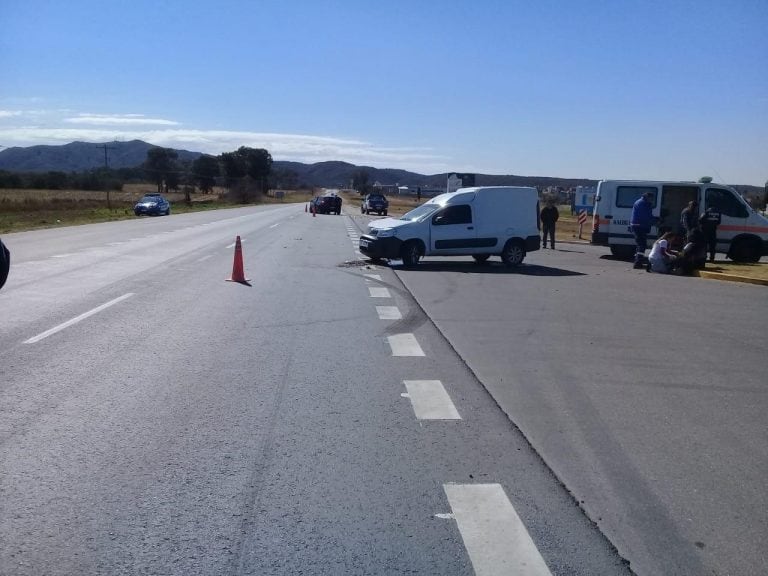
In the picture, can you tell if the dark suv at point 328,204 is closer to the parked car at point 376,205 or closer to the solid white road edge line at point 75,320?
the parked car at point 376,205

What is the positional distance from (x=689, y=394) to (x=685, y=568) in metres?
4.08

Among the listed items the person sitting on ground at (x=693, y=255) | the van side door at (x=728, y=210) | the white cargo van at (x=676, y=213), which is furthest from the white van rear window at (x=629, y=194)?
the person sitting on ground at (x=693, y=255)

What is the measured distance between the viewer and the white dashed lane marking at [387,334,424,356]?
9.55 m

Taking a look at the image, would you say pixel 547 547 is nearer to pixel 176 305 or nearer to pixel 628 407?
pixel 628 407

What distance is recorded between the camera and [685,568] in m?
4.15

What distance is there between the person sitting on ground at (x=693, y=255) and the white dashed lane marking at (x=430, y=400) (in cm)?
1349

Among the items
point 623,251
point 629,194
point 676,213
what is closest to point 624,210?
point 629,194

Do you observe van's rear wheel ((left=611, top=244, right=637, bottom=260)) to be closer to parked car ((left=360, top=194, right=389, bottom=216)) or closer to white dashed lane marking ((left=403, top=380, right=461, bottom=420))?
white dashed lane marking ((left=403, top=380, right=461, bottom=420))

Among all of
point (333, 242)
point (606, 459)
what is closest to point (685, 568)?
point (606, 459)

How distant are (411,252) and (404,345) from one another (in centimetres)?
1042

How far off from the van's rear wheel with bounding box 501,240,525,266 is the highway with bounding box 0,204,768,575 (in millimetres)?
7621

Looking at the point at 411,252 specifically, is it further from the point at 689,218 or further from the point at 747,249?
the point at 747,249

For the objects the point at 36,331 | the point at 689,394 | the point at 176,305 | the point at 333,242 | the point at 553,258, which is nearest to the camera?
the point at 689,394

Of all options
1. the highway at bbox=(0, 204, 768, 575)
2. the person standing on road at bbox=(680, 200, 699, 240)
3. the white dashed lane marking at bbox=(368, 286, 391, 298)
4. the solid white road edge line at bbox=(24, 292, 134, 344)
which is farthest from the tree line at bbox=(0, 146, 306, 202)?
the highway at bbox=(0, 204, 768, 575)
